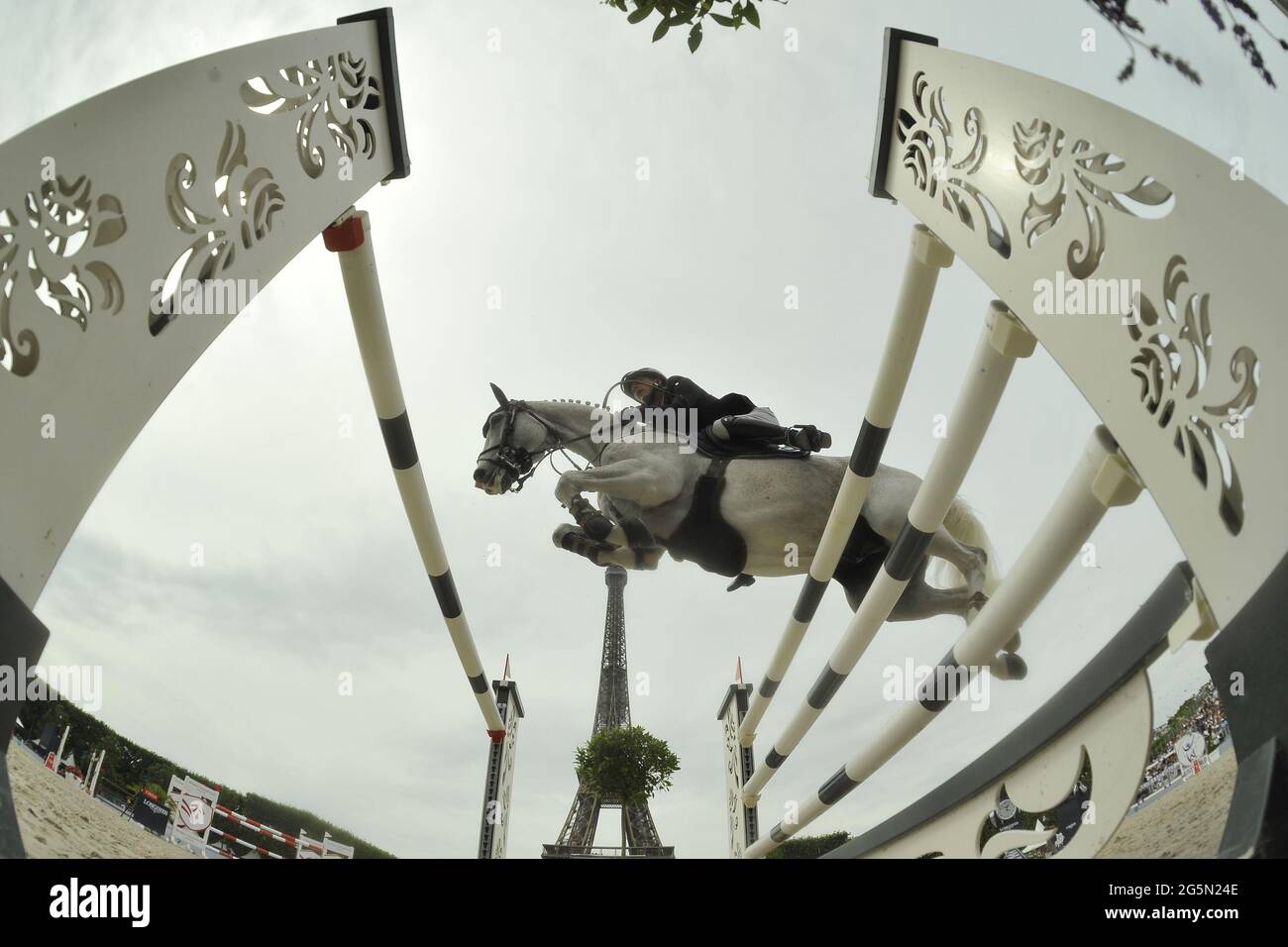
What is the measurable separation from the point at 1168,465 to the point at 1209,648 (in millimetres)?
391

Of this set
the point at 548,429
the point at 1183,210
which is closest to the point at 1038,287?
the point at 1183,210

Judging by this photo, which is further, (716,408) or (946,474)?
(716,408)

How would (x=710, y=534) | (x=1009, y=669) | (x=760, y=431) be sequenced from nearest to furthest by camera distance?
(x=1009, y=669) → (x=710, y=534) → (x=760, y=431)

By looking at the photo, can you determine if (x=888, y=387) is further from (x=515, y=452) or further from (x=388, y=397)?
(x=388, y=397)

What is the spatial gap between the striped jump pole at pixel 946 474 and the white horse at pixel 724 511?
1.22 feet

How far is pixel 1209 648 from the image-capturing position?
147 centimetres

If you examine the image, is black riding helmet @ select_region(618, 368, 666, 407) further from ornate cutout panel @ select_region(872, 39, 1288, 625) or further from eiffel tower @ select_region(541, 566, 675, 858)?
eiffel tower @ select_region(541, 566, 675, 858)

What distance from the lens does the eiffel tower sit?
82.8 feet

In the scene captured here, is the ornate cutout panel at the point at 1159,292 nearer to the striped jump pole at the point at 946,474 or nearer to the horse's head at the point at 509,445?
the striped jump pole at the point at 946,474

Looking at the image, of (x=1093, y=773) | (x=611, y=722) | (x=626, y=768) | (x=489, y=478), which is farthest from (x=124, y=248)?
(x=611, y=722)

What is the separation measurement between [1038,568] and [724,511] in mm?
1965

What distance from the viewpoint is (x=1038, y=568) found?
10.1 ft

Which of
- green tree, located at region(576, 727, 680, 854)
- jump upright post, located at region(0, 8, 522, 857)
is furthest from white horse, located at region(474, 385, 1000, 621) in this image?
green tree, located at region(576, 727, 680, 854)
